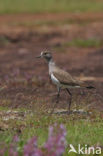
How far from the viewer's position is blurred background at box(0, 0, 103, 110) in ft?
52.0

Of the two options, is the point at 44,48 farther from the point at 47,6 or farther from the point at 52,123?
the point at 52,123

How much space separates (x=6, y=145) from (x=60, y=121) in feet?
6.93

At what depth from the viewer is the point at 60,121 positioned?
30.6 feet

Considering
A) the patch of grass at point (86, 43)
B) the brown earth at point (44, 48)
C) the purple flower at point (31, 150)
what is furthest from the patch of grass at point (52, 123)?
the patch of grass at point (86, 43)

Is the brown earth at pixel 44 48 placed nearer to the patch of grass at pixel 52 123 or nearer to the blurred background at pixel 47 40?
the blurred background at pixel 47 40

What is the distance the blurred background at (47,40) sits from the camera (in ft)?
52.0

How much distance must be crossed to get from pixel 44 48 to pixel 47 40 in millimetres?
4449

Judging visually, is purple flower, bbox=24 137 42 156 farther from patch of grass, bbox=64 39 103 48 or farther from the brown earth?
patch of grass, bbox=64 39 103 48

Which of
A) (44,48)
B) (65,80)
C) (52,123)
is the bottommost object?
(44,48)

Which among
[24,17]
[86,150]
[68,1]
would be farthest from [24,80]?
[68,1]

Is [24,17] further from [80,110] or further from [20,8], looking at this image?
[80,110]

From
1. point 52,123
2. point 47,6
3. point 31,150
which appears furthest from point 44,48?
point 31,150

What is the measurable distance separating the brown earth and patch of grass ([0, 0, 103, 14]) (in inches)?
39.1

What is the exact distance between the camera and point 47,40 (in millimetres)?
24391
